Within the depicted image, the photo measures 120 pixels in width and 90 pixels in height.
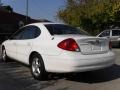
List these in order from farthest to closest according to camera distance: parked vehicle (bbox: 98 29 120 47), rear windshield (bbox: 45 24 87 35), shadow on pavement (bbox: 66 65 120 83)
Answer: parked vehicle (bbox: 98 29 120 47) → rear windshield (bbox: 45 24 87 35) → shadow on pavement (bbox: 66 65 120 83)

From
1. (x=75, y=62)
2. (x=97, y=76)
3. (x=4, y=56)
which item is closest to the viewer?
(x=75, y=62)

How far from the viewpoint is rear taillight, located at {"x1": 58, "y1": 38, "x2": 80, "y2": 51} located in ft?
27.4

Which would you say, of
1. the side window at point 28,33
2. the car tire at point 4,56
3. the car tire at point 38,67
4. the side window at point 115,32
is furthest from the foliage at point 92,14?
the car tire at point 38,67

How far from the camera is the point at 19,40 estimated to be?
1053cm

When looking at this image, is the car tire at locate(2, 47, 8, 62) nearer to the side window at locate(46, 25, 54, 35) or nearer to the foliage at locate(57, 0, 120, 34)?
the side window at locate(46, 25, 54, 35)

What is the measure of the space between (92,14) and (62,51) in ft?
89.1

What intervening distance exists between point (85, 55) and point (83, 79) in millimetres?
1091

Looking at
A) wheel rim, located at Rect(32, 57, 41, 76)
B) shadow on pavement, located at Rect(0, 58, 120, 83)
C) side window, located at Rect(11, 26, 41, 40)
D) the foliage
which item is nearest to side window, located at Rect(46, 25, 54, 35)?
side window, located at Rect(11, 26, 41, 40)

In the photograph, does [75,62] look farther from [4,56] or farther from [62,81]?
[4,56]

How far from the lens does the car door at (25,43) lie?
9703 millimetres

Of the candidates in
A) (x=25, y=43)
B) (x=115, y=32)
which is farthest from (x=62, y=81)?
(x=115, y=32)

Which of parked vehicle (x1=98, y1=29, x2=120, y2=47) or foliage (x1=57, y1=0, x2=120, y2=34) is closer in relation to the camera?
parked vehicle (x1=98, y1=29, x2=120, y2=47)

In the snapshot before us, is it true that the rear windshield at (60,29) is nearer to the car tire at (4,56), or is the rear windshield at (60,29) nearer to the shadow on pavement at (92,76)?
the shadow on pavement at (92,76)

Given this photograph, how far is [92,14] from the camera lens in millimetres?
35094
